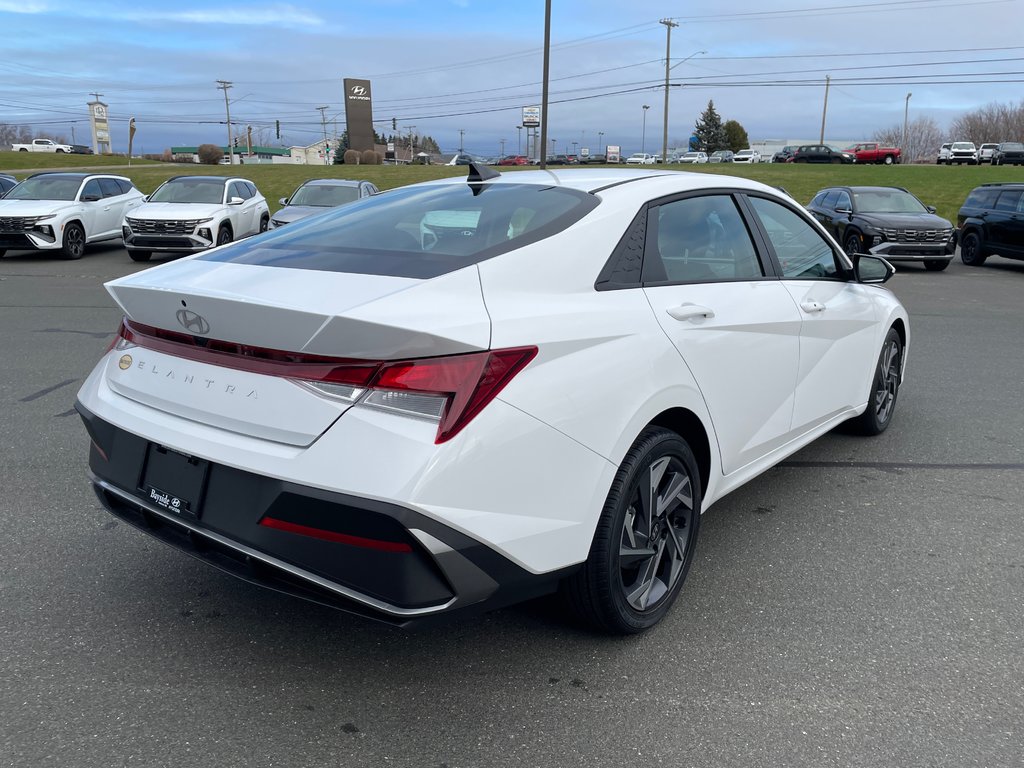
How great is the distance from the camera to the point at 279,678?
9.34 feet

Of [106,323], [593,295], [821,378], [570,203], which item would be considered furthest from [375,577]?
[106,323]

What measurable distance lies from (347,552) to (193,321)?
2.93 ft

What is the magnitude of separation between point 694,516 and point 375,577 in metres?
1.48

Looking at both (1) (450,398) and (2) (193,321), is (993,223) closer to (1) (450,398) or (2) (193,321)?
(1) (450,398)

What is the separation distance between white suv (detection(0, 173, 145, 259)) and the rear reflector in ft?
51.7

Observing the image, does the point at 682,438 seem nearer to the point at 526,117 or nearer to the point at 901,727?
the point at 901,727

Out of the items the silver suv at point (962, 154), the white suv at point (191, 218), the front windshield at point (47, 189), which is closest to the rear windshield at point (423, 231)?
the white suv at point (191, 218)

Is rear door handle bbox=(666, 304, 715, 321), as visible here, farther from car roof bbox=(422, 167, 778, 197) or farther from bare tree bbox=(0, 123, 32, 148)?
bare tree bbox=(0, 123, 32, 148)

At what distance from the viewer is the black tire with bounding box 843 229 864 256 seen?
16547mm

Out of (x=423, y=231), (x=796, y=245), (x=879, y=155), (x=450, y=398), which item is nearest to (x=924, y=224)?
(x=796, y=245)

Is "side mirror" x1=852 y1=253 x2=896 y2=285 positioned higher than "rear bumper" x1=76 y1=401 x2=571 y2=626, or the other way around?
"side mirror" x1=852 y1=253 x2=896 y2=285

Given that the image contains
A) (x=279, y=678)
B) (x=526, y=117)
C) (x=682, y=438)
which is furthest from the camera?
(x=526, y=117)

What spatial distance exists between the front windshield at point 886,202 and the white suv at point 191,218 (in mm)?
12380

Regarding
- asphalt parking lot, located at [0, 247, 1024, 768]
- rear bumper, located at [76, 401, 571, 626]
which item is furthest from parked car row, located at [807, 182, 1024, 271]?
rear bumper, located at [76, 401, 571, 626]
